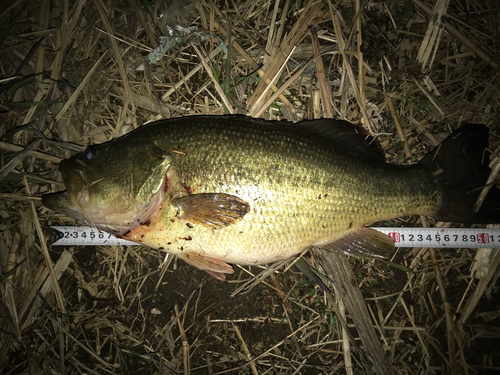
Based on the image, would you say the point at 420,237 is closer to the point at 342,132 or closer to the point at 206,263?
the point at 342,132

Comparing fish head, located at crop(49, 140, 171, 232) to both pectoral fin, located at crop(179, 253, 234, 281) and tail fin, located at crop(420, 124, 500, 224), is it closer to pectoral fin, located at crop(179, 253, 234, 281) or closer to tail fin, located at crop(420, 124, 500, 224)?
pectoral fin, located at crop(179, 253, 234, 281)

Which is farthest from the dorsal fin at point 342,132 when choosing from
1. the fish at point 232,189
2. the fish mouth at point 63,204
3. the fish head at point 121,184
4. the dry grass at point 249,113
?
the fish mouth at point 63,204

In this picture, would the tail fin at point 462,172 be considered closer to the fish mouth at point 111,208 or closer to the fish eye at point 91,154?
the fish mouth at point 111,208

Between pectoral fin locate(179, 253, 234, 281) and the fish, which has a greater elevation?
the fish

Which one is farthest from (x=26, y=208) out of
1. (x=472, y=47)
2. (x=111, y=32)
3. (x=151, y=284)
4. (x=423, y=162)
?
(x=472, y=47)

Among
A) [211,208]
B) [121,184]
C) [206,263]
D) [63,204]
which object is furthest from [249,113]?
[63,204]

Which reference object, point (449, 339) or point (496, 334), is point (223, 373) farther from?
point (496, 334)

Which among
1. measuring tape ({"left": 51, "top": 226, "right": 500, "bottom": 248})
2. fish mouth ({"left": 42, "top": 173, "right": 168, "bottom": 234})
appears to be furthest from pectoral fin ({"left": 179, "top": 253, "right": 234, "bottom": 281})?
measuring tape ({"left": 51, "top": 226, "right": 500, "bottom": 248})
